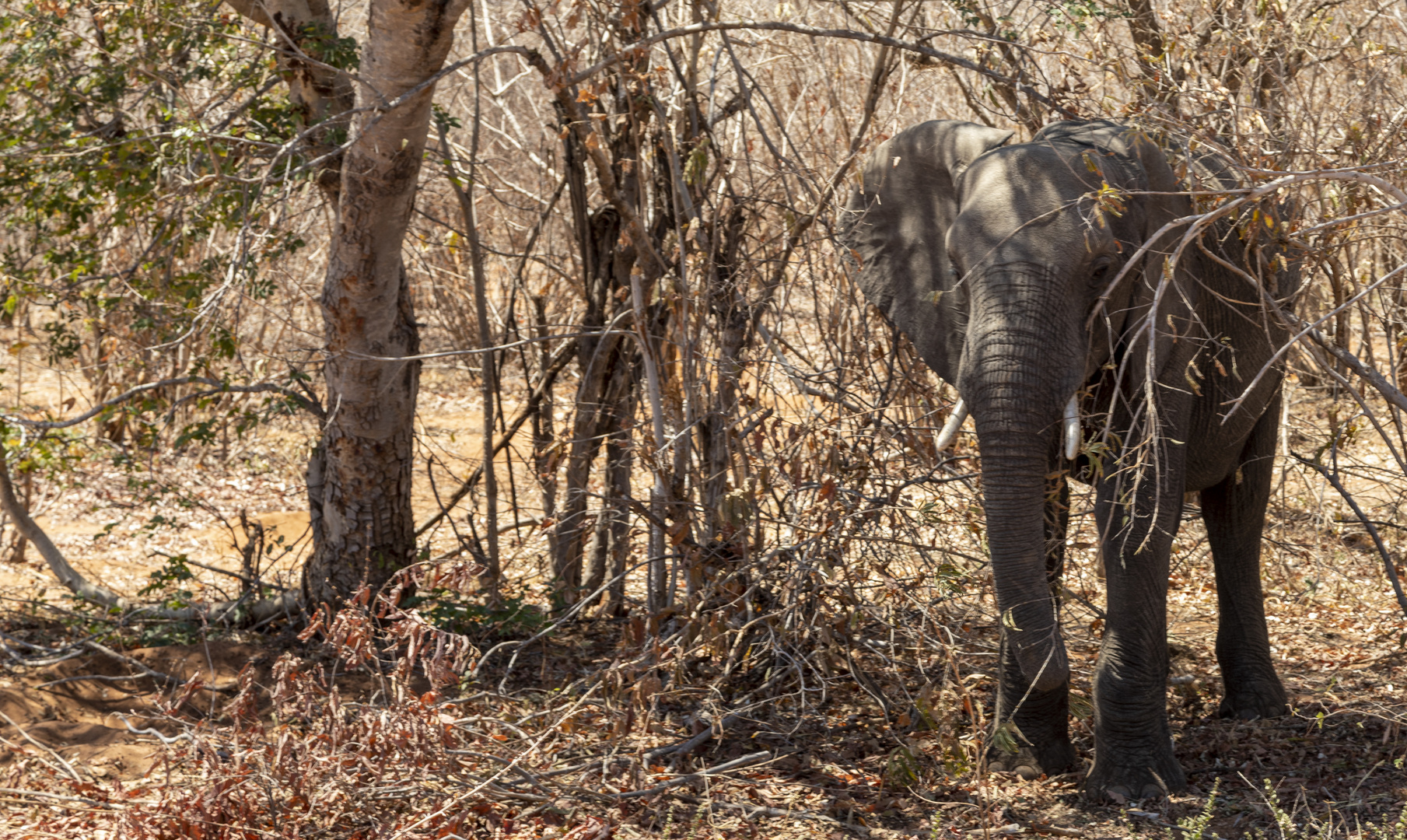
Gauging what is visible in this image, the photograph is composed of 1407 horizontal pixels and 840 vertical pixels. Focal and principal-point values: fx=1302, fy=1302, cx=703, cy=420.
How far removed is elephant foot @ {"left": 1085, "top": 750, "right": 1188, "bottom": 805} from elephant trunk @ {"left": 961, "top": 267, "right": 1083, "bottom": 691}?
0.57 meters

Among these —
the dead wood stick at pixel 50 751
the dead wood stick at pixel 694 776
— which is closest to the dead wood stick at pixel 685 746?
the dead wood stick at pixel 694 776

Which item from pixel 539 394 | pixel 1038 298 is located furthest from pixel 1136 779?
pixel 539 394

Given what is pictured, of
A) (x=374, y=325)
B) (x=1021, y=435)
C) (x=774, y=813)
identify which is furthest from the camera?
(x=374, y=325)

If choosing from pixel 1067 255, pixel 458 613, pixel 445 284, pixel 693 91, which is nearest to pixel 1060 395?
pixel 1067 255

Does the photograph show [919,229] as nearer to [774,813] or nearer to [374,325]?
[774,813]

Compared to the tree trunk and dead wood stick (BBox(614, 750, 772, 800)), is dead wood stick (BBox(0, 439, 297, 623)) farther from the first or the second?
dead wood stick (BBox(614, 750, 772, 800))

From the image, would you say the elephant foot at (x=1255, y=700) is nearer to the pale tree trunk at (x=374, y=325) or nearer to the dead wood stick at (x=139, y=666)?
the pale tree trunk at (x=374, y=325)

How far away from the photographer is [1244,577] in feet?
19.7

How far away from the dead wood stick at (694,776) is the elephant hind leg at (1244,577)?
7.53ft

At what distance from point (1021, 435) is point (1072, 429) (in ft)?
0.57

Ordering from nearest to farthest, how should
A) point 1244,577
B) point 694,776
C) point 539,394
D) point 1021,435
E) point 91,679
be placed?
point 1021,435 → point 694,776 → point 1244,577 → point 91,679 → point 539,394

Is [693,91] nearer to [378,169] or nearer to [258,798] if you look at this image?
[378,169]

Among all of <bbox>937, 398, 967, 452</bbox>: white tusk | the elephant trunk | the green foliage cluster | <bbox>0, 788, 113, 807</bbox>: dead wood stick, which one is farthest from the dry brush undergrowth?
<bbox>937, 398, 967, 452</bbox>: white tusk

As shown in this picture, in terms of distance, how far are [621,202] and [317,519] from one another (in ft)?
7.99
